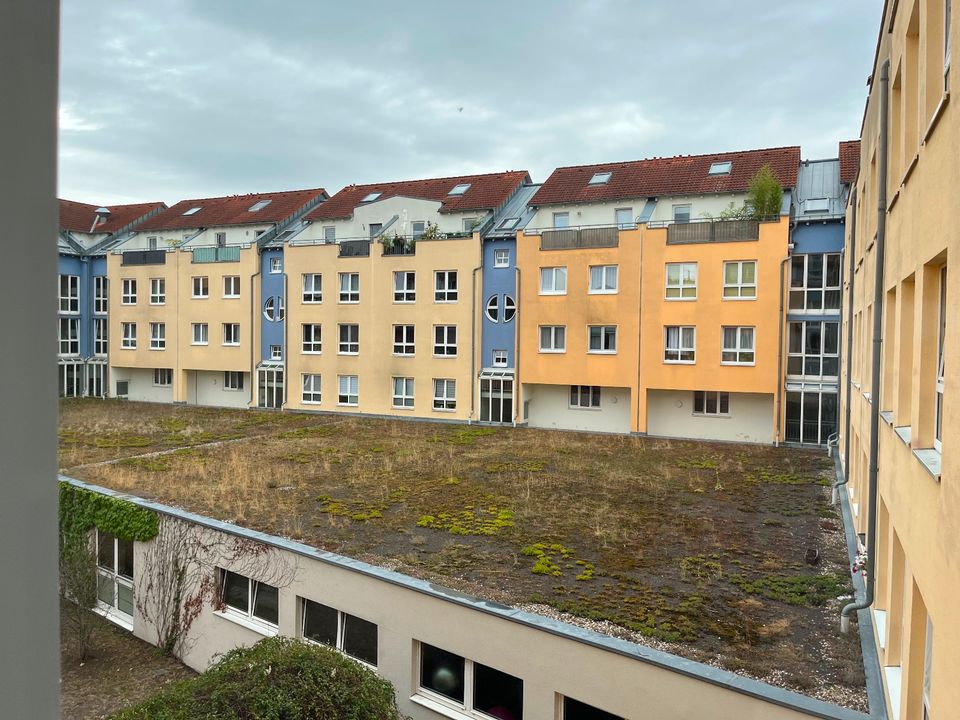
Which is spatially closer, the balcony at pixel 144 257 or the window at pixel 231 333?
the window at pixel 231 333

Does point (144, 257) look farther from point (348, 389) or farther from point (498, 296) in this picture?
point (498, 296)

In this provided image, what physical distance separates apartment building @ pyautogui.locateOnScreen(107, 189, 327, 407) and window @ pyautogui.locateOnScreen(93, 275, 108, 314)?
3.90 feet

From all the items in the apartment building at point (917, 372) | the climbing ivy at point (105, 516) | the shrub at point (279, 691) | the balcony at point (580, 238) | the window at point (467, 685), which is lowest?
the window at point (467, 685)

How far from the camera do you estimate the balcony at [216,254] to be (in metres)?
31.8

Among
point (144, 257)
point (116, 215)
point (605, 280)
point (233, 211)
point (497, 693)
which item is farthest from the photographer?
point (116, 215)

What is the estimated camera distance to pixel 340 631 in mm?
9742

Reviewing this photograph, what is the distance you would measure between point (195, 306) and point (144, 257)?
394 cm

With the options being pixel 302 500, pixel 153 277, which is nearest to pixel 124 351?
pixel 153 277

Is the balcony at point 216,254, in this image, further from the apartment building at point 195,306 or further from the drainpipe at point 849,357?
the drainpipe at point 849,357

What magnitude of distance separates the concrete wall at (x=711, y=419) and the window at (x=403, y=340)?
9850 mm

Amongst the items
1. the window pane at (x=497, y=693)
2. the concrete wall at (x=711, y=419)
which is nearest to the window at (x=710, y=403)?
the concrete wall at (x=711, y=419)

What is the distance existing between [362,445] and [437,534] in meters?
10.1

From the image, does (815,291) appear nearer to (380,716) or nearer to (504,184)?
(504,184)

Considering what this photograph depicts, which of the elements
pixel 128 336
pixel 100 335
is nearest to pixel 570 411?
pixel 128 336
